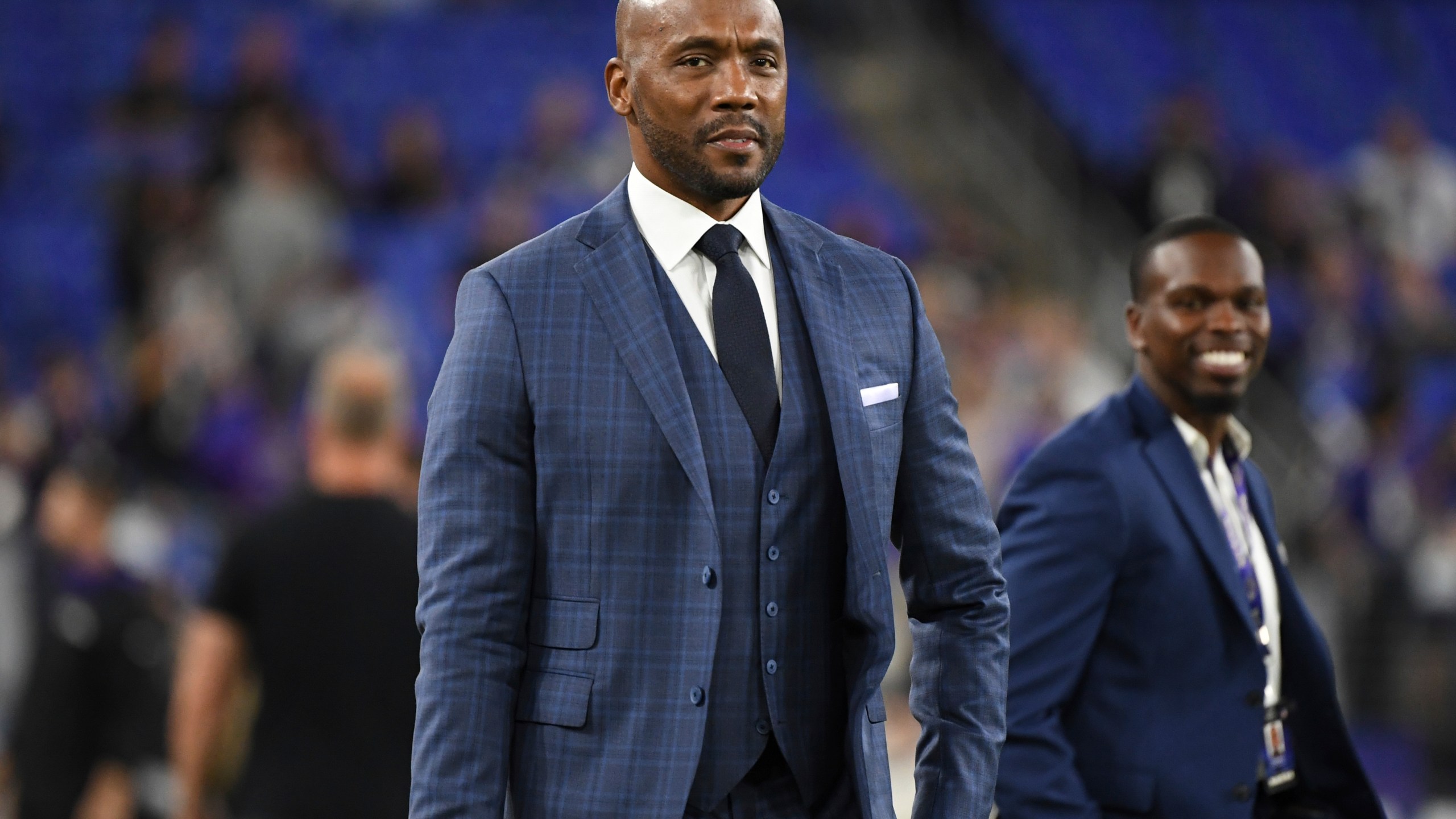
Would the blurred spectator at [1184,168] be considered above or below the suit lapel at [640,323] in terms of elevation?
above

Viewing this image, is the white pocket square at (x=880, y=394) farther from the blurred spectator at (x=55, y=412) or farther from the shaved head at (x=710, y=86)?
the blurred spectator at (x=55, y=412)

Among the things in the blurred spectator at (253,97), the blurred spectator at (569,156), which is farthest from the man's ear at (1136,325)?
the blurred spectator at (253,97)

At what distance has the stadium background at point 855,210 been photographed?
862 centimetres

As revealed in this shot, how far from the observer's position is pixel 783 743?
2.17 metres

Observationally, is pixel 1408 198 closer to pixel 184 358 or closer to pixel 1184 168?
pixel 1184 168

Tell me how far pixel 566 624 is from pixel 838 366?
0.48 meters

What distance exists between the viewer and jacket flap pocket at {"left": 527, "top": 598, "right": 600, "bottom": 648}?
7.02 ft

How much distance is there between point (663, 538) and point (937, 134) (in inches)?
442

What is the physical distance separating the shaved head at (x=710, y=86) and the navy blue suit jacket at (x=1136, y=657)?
3.78ft

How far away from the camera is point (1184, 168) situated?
11.0 m

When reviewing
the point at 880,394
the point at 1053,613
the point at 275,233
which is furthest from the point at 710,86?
the point at 275,233

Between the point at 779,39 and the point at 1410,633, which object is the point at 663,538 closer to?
the point at 779,39

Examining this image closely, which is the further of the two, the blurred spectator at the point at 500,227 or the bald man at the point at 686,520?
the blurred spectator at the point at 500,227

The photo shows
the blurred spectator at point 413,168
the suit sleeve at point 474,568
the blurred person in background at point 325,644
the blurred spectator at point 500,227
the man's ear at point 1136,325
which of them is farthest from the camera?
the blurred spectator at point 413,168
